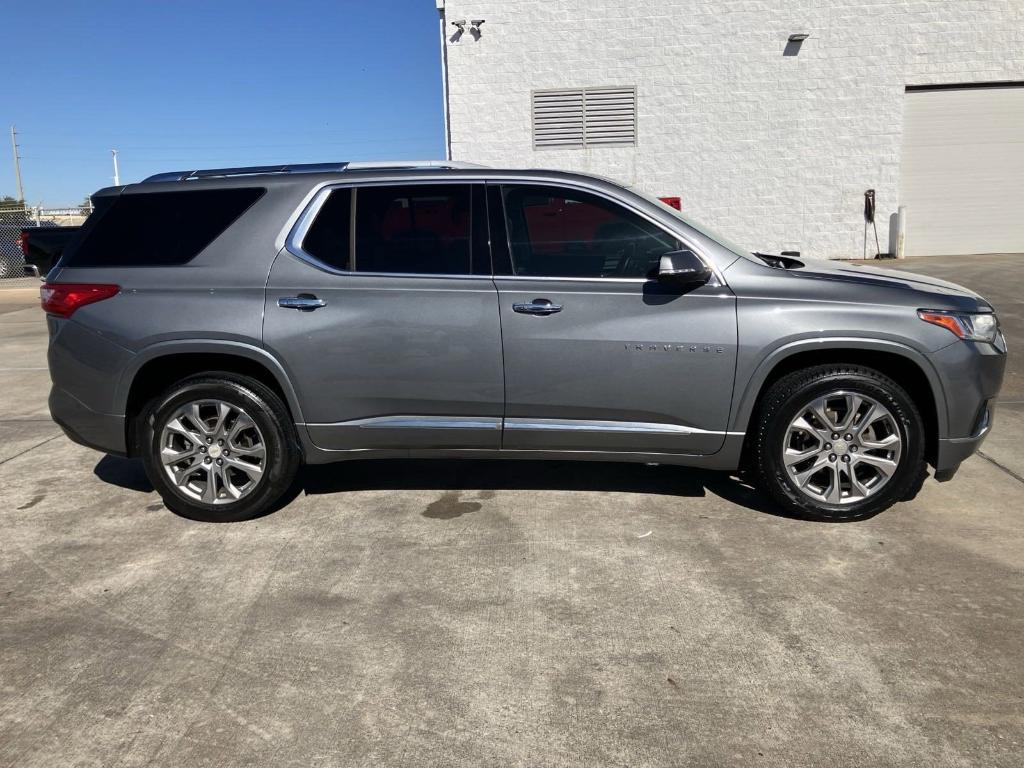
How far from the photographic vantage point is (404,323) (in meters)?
4.38

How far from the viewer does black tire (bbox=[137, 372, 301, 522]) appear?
14.8ft

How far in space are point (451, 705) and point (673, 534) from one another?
5.88ft

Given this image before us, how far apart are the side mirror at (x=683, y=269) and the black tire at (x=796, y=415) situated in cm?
69

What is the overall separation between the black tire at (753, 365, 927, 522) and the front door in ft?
0.82

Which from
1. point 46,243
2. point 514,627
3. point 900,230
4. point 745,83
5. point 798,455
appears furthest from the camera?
point 900,230

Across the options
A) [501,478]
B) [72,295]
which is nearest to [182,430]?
[72,295]

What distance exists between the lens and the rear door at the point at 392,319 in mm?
4387

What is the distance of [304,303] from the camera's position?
14.5 feet

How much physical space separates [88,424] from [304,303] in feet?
4.62

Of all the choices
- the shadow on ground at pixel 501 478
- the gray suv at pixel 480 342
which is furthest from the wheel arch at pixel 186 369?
the shadow on ground at pixel 501 478

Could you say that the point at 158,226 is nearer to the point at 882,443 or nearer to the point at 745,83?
the point at 882,443

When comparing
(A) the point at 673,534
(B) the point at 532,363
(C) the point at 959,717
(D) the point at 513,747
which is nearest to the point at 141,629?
(D) the point at 513,747

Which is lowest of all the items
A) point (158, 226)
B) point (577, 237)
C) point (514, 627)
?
point (514, 627)

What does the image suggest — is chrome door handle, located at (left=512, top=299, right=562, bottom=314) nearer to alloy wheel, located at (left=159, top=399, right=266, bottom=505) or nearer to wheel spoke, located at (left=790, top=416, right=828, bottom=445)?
wheel spoke, located at (left=790, top=416, right=828, bottom=445)
